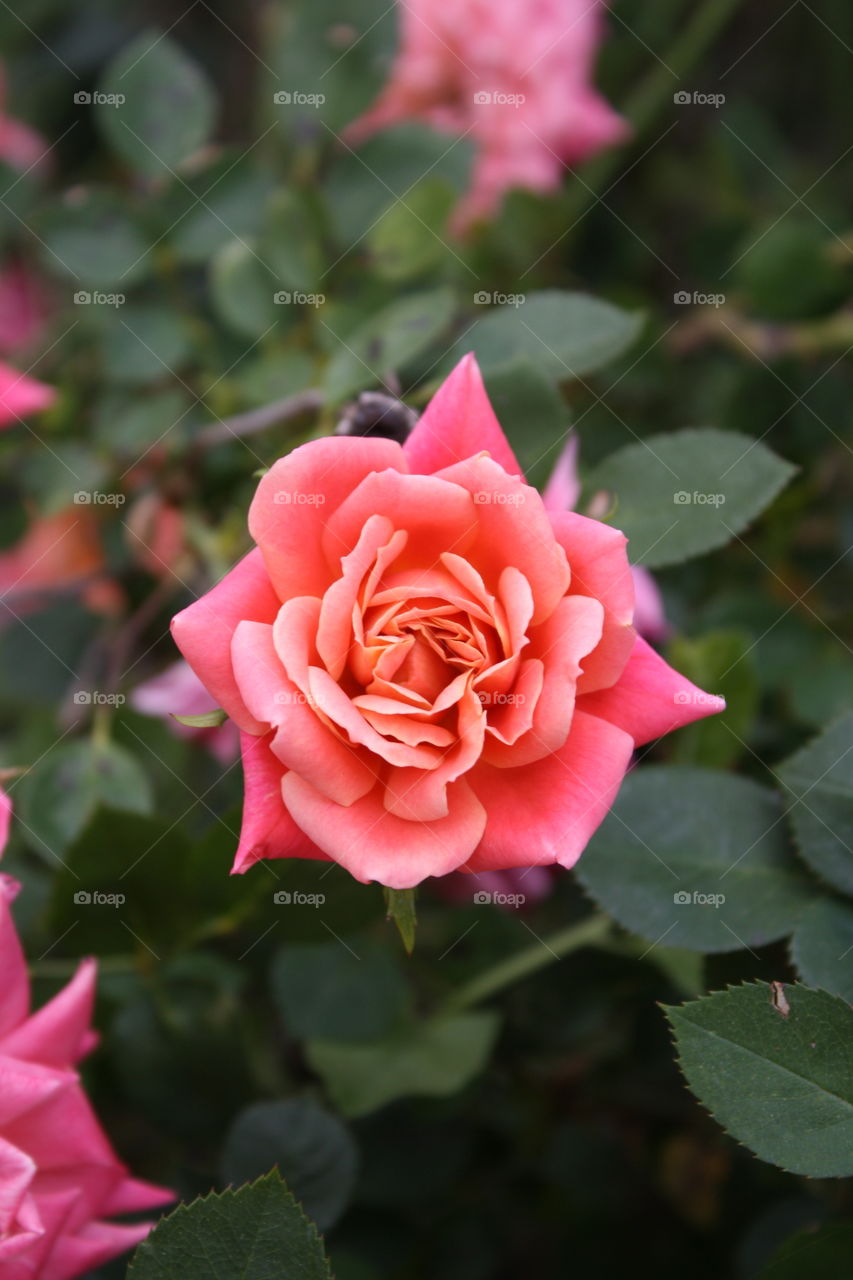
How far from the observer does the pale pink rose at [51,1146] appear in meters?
0.54

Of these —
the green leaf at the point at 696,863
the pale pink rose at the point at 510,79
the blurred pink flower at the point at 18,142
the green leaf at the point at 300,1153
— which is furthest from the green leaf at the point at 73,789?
the blurred pink flower at the point at 18,142

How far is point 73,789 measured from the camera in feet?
2.58

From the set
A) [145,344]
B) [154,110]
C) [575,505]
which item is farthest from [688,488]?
[154,110]

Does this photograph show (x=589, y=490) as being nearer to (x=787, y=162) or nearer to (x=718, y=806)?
(x=718, y=806)

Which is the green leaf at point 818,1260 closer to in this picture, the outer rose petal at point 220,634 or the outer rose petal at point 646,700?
the outer rose petal at point 646,700

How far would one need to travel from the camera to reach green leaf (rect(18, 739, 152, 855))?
2.52 ft

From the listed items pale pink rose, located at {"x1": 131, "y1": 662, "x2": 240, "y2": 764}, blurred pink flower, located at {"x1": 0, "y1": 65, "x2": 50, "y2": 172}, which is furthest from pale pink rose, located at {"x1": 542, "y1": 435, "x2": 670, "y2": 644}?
blurred pink flower, located at {"x1": 0, "y1": 65, "x2": 50, "y2": 172}

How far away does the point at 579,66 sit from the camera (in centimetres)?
119

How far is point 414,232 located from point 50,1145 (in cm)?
71

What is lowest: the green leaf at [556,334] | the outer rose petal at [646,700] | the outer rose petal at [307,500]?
the outer rose petal at [646,700]

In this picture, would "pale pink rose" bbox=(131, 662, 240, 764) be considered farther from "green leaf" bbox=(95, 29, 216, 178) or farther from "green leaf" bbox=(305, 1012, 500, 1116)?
"green leaf" bbox=(95, 29, 216, 178)

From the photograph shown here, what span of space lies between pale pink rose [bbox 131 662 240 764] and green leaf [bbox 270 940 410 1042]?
0.18m

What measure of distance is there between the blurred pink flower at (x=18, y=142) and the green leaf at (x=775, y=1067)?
3.92 ft

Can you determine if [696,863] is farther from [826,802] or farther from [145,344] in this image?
[145,344]
